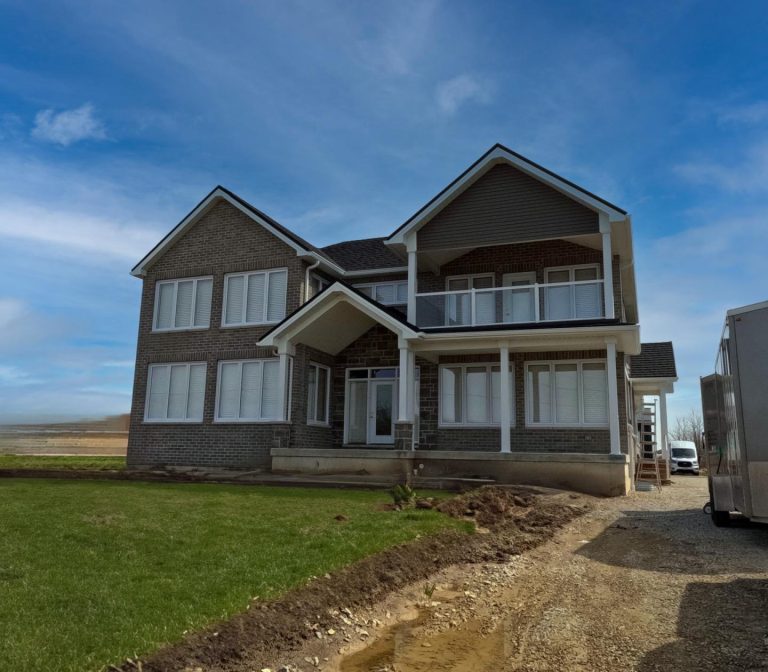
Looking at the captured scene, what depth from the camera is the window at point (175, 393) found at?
69.3ft

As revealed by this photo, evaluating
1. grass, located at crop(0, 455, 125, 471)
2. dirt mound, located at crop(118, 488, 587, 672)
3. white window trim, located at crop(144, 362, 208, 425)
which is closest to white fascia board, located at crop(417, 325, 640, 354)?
dirt mound, located at crop(118, 488, 587, 672)

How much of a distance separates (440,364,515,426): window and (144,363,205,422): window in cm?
790

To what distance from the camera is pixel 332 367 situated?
21172mm

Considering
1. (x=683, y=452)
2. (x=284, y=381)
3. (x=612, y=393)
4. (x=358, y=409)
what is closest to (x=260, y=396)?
(x=284, y=381)

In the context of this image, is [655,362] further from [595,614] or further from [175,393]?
[595,614]

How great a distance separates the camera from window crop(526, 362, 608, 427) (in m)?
18.4

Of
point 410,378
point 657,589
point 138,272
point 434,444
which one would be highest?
point 138,272

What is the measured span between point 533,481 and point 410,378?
14.2 ft

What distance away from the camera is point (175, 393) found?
21469mm

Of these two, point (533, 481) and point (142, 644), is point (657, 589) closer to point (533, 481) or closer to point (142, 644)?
point (142, 644)

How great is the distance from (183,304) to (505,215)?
1120 centimetres

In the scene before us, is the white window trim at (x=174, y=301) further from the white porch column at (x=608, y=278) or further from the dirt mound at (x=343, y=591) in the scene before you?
the dirt mound at (x=343, y=591)

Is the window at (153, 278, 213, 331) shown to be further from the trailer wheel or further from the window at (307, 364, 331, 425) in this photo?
the trailer wheel

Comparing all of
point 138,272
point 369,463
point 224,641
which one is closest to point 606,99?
point 369,463
